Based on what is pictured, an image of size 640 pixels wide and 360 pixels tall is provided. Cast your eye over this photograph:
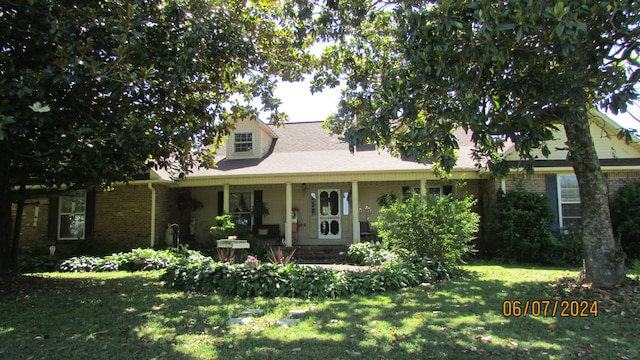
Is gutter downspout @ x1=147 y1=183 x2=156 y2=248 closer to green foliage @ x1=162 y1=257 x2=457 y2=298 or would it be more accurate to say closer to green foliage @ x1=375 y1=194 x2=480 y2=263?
green foliage @ x1=162 y1=257 x2=457 y2=298

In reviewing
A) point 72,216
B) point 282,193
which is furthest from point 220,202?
point 72,216

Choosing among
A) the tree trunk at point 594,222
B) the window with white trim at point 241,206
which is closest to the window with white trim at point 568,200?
the tree trunk at point 594,222

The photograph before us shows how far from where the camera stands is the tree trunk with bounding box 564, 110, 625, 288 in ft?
22.0

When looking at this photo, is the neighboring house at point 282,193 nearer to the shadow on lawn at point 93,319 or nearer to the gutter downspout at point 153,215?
the gutter downspout at point 153,215

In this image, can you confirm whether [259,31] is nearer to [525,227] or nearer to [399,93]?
[399,93]

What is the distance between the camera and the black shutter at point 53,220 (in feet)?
47.6

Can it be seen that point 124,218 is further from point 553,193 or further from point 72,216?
point 553,193

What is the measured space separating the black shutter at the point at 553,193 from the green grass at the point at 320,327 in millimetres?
5938

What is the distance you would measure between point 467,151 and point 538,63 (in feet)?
31.3

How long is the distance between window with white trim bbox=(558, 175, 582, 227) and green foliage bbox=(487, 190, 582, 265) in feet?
2.71

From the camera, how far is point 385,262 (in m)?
9.96

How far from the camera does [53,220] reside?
48.0 feet

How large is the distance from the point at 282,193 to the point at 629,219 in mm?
11420
